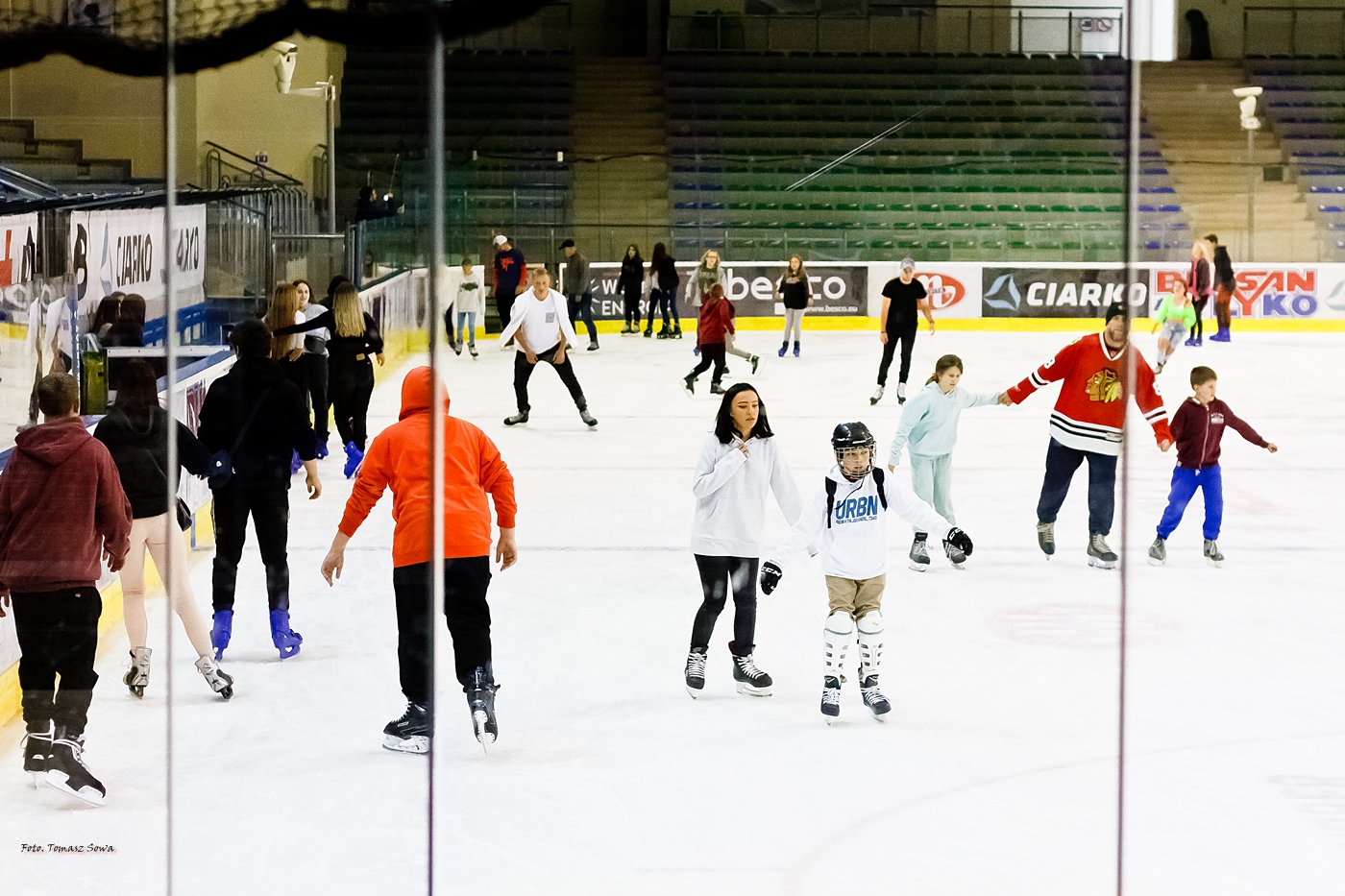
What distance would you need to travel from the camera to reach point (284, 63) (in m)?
3.84

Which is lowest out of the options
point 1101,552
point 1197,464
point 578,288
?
point 1101,552

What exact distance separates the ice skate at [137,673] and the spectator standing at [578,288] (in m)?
2.11

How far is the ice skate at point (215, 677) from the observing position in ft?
13.8

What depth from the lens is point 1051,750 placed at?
4266 mm

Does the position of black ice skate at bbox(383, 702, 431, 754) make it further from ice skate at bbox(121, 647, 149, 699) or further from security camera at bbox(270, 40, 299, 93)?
security camera at bbox(270, 40, 299, 93)

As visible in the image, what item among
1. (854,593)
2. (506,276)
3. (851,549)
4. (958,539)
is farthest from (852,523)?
(506,276)

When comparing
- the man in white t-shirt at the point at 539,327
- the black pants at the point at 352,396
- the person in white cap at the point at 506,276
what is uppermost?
the person in white cap at the point at 506,276

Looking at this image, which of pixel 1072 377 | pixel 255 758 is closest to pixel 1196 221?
pixel 1072 377

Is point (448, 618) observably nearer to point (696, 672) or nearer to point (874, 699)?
point (696, 672)

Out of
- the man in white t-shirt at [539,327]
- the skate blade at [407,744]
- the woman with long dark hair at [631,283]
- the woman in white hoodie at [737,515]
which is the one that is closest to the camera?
the skate blade at [407,744]

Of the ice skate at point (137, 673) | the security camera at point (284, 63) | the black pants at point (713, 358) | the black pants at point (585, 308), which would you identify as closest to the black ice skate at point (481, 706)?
the ice skate at point (137, 673)

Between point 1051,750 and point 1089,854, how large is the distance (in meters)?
0.49

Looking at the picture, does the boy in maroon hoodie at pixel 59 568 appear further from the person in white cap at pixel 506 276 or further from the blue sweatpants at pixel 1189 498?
the blue sweatpants at pixel 1189 498

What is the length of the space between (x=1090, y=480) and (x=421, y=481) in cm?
A: 298
